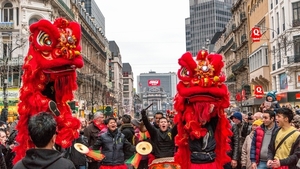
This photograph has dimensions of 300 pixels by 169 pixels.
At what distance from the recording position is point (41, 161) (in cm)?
360

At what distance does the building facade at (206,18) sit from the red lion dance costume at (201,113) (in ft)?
472

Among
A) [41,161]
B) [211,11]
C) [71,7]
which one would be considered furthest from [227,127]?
[211,11]

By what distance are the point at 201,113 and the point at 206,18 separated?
503 ft

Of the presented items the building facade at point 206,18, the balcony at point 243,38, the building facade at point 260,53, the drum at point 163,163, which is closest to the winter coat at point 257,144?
the drum at point 163,163

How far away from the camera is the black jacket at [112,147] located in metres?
9.27

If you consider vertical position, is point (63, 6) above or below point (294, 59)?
above

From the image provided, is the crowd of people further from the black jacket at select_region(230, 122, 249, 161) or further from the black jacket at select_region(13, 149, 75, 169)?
the black jacket at select_region(13, 149, 75, 169)

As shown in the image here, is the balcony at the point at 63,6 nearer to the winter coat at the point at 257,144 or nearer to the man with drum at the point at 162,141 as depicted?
the man with drum at the point at 162,141

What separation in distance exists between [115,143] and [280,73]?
33.6 m

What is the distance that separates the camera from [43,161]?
3.60m

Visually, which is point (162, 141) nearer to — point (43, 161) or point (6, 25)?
point (43, 161)

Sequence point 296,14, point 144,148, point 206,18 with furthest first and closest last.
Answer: point 206,18
point 296,14
point 144,148

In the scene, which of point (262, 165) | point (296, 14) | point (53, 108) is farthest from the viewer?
point (296, 14)

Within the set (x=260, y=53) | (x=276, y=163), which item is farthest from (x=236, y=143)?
(x=260, y=53)
